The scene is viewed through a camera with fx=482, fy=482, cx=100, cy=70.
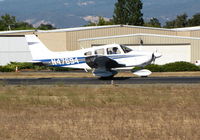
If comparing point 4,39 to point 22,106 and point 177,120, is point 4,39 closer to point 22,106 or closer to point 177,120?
point 22,106

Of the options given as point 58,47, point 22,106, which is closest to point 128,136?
point 22,106

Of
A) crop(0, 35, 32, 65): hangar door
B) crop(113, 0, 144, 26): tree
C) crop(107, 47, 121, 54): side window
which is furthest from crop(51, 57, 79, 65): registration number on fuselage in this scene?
crop(113, 0, 144, 26): tree

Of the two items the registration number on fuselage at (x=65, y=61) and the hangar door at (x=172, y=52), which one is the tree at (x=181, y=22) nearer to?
the hangar door at (x=172, y=52)

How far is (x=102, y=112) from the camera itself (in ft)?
50.8

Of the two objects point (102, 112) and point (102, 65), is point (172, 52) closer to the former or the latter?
point (102, 65)

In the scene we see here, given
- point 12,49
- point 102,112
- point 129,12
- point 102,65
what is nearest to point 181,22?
point 129,12

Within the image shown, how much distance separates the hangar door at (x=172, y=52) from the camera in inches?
1847

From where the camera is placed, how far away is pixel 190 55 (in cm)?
4675

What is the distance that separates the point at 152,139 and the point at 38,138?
2.66 metres

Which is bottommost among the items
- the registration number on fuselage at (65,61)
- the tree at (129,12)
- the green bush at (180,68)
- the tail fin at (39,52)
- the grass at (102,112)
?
the grass at (102,112)

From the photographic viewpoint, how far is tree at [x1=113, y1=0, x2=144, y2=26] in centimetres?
9569

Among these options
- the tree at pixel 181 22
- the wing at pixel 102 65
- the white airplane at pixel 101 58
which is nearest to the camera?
the wing at pixel 102 65

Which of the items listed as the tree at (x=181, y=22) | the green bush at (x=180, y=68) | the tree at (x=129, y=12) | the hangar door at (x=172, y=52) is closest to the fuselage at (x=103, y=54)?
the green bush at (x=180, y=68)

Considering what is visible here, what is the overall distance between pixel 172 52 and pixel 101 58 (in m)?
20.3
